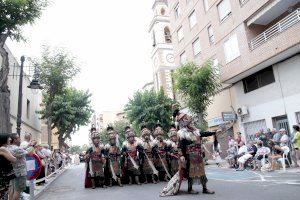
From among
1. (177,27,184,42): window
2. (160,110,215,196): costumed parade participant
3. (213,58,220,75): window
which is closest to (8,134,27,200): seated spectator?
(160,110,215,196): costumed parade participant

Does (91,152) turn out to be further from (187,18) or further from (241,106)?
(187,18)

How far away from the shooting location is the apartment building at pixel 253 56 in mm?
17453

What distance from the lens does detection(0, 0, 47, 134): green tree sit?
46.0 ft

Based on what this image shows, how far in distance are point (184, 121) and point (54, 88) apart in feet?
85.6

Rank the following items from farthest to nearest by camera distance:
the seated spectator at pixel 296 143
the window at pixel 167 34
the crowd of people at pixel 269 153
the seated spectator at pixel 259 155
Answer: the window at pixel 167 34 → the seated spectator at pixel 259 155 → the crowd of people at pixel 269 153 → the seated spectator at pixel 296 143

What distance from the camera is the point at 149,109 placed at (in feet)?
96.7

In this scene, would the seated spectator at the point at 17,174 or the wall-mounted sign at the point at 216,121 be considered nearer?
the seated spectator at the point at 17,174

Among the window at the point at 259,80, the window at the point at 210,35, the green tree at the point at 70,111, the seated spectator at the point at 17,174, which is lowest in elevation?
the seated spectator at the point at 17,174

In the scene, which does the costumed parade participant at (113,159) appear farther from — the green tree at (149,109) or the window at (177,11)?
the window at (177,11)

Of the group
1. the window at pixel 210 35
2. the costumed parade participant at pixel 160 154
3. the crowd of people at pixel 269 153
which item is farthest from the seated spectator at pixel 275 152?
the window at pixel 210 35

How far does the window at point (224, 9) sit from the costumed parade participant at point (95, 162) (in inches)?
577

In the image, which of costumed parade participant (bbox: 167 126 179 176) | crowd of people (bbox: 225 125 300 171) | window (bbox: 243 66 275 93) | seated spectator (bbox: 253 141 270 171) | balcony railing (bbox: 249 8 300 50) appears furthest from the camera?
window (bbox: 243 66 275 93)

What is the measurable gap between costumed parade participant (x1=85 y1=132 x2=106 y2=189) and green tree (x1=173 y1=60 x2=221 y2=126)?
10.7 meters

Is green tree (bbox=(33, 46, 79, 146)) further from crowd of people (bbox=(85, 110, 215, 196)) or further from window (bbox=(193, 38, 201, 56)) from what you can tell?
crowd of people (bbox=(85, 110, 215, 196))
